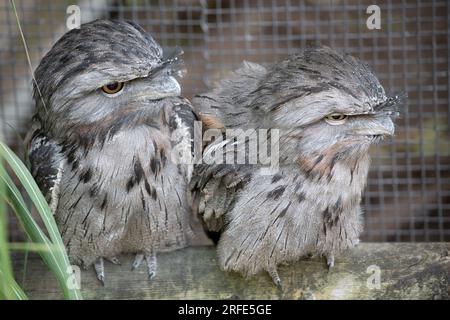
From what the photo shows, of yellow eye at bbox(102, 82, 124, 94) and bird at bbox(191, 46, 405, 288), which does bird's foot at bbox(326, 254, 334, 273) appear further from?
yellow eye at bbox(102, 82, 124, 94)

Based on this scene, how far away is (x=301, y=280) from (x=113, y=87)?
935 mm

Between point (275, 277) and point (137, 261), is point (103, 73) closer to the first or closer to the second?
point (137, 261)

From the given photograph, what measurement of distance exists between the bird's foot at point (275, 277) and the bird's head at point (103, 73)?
0.71m

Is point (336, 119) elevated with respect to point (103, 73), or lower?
lower

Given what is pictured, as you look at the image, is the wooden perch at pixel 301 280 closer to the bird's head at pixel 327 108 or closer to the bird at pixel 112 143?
the bird at pixel 112 143

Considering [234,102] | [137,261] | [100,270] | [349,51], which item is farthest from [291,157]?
[349,51]

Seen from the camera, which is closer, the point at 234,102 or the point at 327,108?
the point at 327,108

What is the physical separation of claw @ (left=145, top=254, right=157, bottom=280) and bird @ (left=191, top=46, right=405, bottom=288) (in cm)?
22

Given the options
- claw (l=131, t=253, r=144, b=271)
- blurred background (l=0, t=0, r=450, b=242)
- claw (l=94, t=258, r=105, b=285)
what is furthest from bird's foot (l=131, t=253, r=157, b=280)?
blurred background (l=0, t=0, r=450, b=242)

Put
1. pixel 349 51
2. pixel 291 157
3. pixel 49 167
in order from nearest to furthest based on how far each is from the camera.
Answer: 1. pixel 291 157
2. pixel 49 167
3. pixel 349 51

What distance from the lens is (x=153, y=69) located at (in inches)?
93.7

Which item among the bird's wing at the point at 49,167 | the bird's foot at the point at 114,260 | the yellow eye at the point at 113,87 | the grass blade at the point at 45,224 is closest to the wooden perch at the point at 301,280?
the bird's foot at the point at 114,260

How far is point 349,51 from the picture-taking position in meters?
4.09
